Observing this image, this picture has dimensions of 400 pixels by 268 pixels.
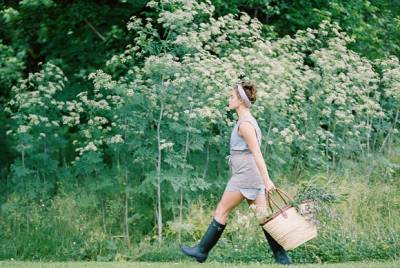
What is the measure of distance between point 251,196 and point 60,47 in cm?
836

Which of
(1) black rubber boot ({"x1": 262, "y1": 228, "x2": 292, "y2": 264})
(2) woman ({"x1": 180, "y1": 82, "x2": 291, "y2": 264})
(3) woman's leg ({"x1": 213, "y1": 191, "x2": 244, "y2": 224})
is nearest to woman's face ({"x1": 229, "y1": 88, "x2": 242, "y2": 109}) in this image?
(2) woman ({"x1": 180, "y1": 82, "x2": 291, "y2": 264})

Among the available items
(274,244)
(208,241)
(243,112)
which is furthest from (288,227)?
(243,112)

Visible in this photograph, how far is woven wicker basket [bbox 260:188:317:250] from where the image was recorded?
7.13 meters

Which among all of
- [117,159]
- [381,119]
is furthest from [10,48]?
[381,119]

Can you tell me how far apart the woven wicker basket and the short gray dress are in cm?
23

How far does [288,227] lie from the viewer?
7.14 m

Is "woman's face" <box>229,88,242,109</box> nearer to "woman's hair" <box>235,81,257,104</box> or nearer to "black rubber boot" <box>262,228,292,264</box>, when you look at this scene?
"woman's hair" <box>235,81,257,104</box>

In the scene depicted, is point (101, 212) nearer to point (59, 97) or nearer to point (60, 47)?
point (59, 97)

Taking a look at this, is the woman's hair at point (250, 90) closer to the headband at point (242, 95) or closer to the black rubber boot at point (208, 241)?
the headband at point (242, 95)

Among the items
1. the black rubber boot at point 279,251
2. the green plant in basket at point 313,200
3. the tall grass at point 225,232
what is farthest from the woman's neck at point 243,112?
the tall grass at point 225,232

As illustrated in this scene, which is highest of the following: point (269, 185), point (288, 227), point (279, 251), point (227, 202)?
point (269, 185)

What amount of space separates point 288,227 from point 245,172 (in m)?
0.71

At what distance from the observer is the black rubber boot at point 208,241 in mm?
7527

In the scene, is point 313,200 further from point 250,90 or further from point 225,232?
point 225,232
